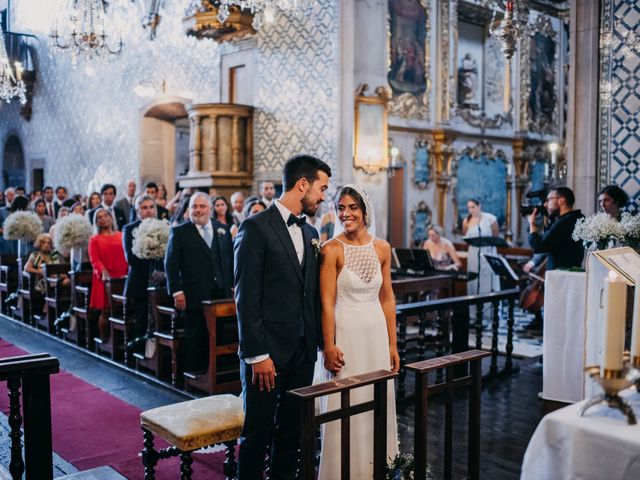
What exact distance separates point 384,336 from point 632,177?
350 cm

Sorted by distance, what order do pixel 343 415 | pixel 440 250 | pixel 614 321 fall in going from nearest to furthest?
pixel 614 321, pixel 343 415, pixel 440 250

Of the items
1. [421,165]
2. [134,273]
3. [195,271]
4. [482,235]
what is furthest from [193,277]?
[421,165]

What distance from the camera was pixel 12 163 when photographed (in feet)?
65.4

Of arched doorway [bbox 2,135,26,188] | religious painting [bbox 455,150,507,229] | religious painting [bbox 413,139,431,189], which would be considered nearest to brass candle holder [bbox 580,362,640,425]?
religious painting [bbox 413,139,431,189]

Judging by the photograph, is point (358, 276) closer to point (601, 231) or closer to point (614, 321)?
point (614, 321)

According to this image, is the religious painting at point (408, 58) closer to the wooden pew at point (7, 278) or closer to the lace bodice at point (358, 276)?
the wooden pew at point (7, 278)

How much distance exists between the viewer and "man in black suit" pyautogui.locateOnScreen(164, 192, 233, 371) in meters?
5.56

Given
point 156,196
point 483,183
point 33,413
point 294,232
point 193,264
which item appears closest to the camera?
point 33,413

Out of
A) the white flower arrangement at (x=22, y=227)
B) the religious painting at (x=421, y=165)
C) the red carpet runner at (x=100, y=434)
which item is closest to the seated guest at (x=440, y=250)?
the religious painting at (x=421, y=165)

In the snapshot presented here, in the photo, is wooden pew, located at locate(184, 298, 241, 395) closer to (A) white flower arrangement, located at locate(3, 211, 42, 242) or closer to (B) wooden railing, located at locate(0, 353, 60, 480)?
(B) wooden railing, located at locate(0, 353, 60, 480)

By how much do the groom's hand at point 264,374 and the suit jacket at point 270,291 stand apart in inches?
2.1

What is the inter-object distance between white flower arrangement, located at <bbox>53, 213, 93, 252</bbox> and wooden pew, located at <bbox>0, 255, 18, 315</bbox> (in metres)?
2.70

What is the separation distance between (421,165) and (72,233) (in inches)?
264

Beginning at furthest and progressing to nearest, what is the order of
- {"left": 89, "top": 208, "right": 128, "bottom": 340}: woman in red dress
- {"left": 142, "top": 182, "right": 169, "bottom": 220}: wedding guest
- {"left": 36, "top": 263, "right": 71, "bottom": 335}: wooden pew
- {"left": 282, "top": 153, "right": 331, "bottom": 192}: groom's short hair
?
{"left": 142, "top": 182, "right": 169, "bottom": 220}: wedding guest
{"left": 36, "top": 263, "right": 71, "bottom": 335}: wooden pew
{"left": 89, "top": 208, "right": 128, "bottom": 340}: woman in red dress
{"left": 282, "top": 153, "right": 331, "bottom": 192}: groom's short hair
